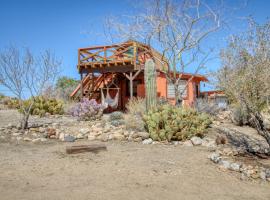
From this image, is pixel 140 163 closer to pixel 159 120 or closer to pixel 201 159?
pixel 201 159

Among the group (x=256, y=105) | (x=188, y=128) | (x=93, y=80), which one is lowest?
(x=188, y=128)

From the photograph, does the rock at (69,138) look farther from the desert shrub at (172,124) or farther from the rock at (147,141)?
the desert shrub at (172,124)

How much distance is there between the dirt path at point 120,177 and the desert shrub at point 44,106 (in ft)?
29.1

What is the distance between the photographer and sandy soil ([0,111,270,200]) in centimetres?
390

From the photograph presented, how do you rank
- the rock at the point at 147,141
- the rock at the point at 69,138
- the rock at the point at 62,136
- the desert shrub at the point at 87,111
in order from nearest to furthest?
1. the rock at the point at 147,141
2. the rock at the point at 69,138
3. the rock at the point at 62,136
4. the desert shrub at the point at 87,111

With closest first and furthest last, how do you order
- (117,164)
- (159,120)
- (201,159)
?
(117,164) < (201,159) < (159,120)

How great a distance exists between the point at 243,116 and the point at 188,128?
4320mm

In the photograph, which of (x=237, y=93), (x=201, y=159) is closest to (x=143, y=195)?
(x=201, y=159)

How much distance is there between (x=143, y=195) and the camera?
3.82 meters

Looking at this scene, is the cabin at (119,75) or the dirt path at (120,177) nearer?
the dirt path at (120,177)

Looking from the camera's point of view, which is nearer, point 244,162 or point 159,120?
point 244,162

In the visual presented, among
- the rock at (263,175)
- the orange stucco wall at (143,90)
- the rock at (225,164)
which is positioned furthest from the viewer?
the orange stucco wall at (143,90)

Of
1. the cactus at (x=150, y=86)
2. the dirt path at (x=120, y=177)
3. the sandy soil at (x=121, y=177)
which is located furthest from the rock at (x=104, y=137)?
the cactus at (x=150, y=86)

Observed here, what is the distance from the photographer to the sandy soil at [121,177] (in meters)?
3.90
